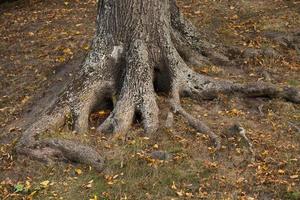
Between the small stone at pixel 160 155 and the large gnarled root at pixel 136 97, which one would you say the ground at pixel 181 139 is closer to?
the small stone at pixel 160 155

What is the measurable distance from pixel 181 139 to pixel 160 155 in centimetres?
54

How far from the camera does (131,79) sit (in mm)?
7656

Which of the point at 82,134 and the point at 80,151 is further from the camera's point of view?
the point at 82,134

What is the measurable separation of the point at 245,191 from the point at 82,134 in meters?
2.42

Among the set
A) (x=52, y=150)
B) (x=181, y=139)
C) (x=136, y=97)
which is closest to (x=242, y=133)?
(x=181, y=139)

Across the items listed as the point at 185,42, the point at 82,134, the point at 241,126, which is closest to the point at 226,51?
the point at 185,42

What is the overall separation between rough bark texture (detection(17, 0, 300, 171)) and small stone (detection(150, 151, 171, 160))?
59 centimetres

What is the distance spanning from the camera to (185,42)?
31.0 ft

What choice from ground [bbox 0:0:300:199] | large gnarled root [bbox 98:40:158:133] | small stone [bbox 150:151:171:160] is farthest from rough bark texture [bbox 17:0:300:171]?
small stone [bbox 150:151:171:160]

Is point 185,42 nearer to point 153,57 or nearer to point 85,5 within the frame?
point 153,57

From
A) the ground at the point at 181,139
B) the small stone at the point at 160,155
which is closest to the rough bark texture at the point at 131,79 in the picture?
the ground at the point at 181,139

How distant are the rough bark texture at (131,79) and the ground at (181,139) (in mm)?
181

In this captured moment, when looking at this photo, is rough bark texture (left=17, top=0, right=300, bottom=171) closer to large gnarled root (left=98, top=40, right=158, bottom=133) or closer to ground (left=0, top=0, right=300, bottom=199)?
large gnarled root (left=98, top=40, right=158, bottom=133)

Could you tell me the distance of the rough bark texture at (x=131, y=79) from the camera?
24.0 feet
